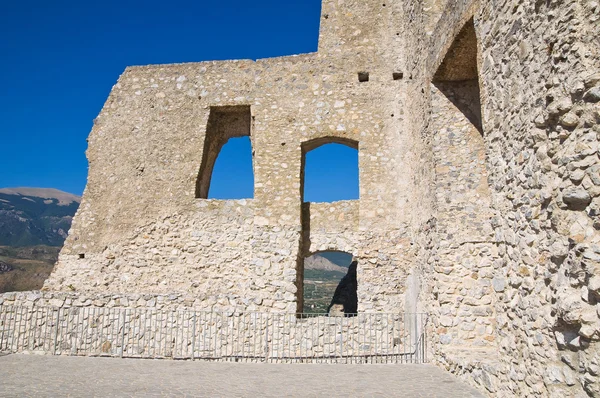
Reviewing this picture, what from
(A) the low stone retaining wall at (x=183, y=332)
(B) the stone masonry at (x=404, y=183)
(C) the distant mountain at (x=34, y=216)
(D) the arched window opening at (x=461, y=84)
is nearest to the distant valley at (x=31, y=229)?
(C) the distant mountain at (x=34, y=216)

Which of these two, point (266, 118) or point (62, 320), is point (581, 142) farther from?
point (62, 320)

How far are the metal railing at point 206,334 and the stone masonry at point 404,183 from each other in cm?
40

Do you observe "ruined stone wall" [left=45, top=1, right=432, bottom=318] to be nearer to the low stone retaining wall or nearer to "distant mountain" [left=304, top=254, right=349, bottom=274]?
the low stone retaining wall

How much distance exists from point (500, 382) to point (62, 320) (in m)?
7.61

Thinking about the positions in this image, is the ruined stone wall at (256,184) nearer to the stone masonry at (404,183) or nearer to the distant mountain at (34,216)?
the stone masonry at (404,183)

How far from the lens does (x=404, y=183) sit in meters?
9.61

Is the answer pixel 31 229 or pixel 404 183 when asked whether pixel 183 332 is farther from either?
pixel 31 229

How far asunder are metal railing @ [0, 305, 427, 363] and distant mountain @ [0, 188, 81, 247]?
46.2 meters

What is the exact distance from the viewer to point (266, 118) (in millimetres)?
10508

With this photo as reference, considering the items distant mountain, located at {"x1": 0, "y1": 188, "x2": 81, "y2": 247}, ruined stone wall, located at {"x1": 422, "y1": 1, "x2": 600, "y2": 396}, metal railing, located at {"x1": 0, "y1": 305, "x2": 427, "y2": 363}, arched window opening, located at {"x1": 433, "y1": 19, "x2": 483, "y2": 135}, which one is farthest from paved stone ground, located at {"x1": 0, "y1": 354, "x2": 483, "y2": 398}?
distant mountain, located at {"x1": 0, "y1": 188, "x2": 81, "y2": 247}

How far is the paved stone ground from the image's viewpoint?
540 cm

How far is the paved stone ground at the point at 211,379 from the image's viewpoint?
17.7 ft

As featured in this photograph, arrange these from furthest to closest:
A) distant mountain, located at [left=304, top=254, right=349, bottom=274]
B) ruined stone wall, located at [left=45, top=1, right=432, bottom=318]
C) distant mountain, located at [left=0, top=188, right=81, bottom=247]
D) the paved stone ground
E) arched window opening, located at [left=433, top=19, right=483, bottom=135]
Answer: distant mountain, located at [left=0, top=188, right=81, bottom=247], distant mountain, located at [left=304, top=254, right=349, bottom=274], ruined stone wall, located at [left=45, top=1, right=432, bottom=318], arched window opening, located at [left=433, top=19, right=483, bottom=135], the paved stone ground

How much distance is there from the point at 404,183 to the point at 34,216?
7810 centimetres
